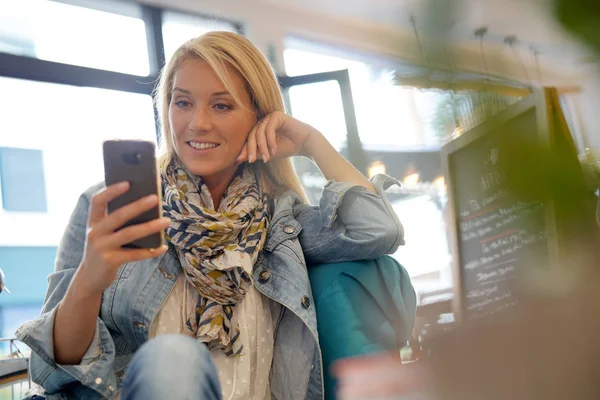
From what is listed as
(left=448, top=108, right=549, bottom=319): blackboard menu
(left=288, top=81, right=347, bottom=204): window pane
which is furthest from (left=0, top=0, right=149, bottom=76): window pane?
(left=448, top=108, right=549, bottom=319): blackboard menu

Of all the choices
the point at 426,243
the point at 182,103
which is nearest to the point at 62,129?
the point at 182,103

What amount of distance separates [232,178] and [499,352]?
3.54ft

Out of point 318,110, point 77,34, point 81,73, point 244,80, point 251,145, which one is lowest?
point 251,145

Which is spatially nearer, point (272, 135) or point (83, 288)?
point (83, 288)

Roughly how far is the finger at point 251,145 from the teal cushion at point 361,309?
244 millimetres

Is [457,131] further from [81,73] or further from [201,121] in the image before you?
[81,73]

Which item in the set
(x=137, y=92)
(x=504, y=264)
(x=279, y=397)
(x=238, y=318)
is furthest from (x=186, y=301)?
(x=137, y=92)

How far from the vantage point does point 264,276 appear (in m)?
1.03

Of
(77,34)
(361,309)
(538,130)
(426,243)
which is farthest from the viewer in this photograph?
(77,34)

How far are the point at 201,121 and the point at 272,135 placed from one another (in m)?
0.13

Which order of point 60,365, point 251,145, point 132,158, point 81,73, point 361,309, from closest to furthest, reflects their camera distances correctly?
1. point 132,158
2. point 60,365
3. point 361,309
4. point 251,145
5. point 81,73

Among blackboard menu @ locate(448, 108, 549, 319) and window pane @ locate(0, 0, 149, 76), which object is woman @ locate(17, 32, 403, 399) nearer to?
blackboard menu @ locate(448, 108, 549, 319)

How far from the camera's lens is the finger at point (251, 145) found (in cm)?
107

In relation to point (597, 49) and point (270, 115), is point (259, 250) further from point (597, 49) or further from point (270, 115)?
point (597, 49)
